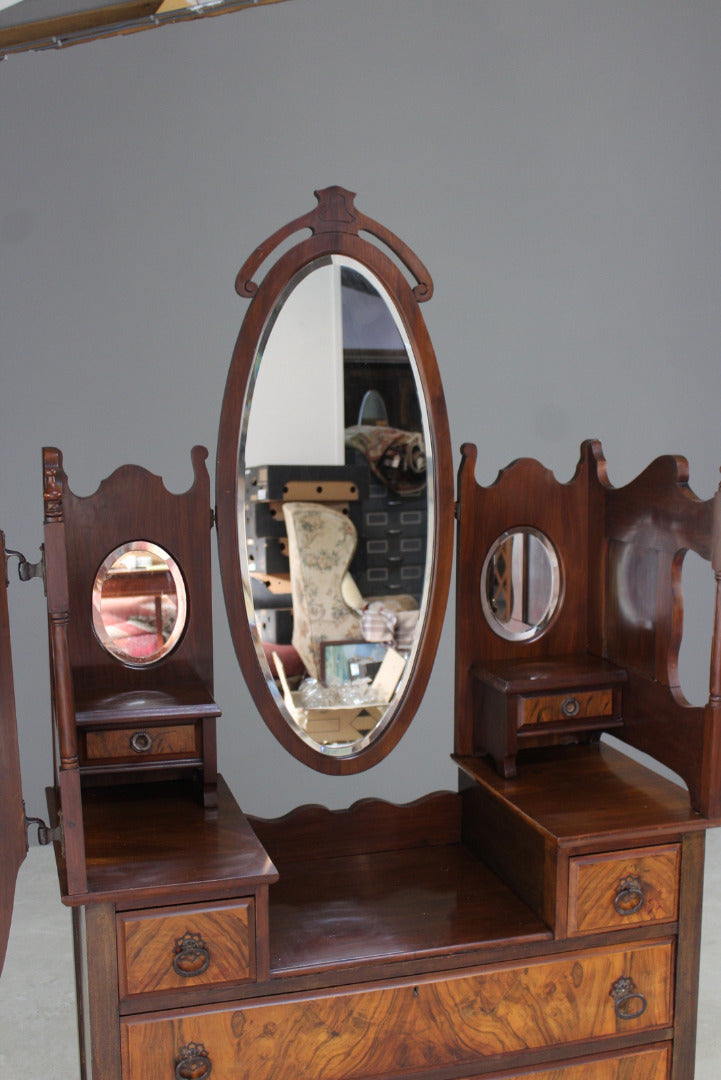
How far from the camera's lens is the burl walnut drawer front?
4.71ft

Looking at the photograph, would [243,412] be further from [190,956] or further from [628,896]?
[628,896]

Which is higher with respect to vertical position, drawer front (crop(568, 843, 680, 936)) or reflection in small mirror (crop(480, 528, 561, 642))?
reflection in small mirror (crop(480, 528, 561, 642))

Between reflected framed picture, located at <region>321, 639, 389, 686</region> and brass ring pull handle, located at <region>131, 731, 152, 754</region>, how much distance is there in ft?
1.16

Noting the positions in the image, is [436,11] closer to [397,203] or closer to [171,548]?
[397,203]

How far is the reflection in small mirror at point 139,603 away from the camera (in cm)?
174

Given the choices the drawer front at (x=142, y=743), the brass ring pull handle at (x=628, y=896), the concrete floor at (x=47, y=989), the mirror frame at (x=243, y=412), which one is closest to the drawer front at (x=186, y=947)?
the drawer front at (x=142, y=743)

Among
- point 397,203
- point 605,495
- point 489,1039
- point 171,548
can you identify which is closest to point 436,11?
point 397,203

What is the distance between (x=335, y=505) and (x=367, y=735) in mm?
432

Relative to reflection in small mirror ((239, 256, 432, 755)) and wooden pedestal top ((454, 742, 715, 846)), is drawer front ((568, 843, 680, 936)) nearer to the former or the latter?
wooden pedestal top ((454, 742, 715, 846))

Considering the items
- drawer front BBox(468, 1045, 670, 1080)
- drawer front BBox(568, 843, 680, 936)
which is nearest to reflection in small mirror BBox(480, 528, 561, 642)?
drawer front BBox(568, 843, 680, 936)

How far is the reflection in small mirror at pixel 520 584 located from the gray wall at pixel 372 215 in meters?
1.04

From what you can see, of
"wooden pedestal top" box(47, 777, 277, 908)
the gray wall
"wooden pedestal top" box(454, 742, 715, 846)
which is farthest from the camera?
the gray wall

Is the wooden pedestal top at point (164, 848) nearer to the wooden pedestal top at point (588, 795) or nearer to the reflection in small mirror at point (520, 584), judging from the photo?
the wooden pedestal top at point (588, 795)

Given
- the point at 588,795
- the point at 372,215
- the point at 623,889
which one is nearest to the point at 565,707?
the point at 588,795
